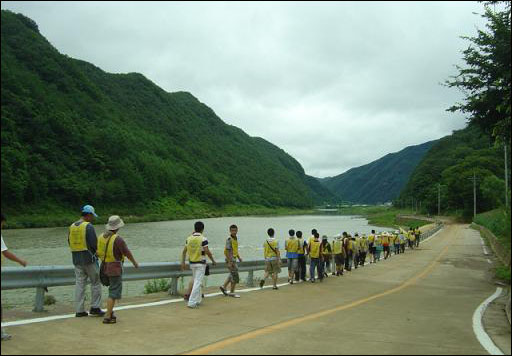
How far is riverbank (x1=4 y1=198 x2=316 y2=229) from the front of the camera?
198 ft

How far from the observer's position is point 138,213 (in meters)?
93.7

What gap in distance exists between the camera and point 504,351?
629cm

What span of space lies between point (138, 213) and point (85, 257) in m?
88.6

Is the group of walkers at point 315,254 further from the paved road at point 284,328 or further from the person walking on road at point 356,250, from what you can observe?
the paved road at point 284,328

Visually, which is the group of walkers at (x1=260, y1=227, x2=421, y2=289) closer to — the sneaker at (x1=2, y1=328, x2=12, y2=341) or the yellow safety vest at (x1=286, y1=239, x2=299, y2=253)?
the yellow safety vest at (x1=286, y1=239, x2=299, y2=253)

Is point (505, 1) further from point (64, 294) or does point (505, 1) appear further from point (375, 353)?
point (64, 294)

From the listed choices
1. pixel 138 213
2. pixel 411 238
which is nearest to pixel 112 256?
pixel 411 238

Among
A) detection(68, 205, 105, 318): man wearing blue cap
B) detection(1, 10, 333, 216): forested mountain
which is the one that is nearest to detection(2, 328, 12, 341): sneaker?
detection(68, 205, 105, 318): man wearing blue cap

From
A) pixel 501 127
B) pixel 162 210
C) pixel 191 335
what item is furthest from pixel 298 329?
pixel 162 210

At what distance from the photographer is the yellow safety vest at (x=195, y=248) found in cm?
966

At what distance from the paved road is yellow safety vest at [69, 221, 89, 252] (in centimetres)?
121

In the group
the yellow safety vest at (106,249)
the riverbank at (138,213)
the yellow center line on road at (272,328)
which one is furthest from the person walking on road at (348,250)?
the riverbank at (138,213)

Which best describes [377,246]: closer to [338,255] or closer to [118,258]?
[338,255]

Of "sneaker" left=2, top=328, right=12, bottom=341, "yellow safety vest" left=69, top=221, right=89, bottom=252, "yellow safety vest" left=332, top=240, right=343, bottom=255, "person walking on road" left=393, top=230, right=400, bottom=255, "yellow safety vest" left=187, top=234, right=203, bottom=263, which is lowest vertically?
"person walking on road" left=393, top=230, right=400, bottom=255
